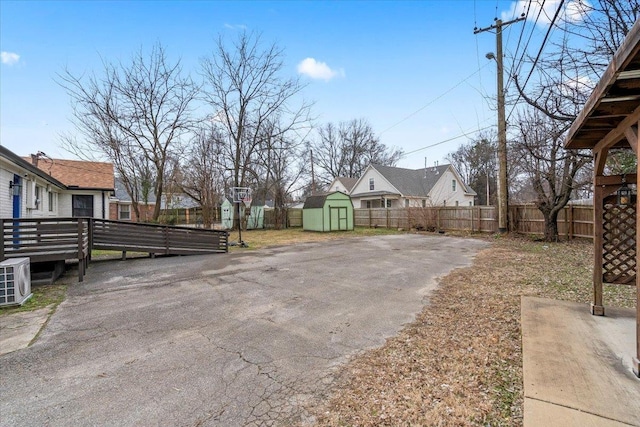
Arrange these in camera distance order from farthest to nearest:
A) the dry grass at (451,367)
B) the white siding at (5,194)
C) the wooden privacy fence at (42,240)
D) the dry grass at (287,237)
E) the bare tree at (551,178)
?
the dry grass at (287,237)
the bare tree at (551,178)
the white siding at (5,194)
the wooden privacy fence at (42,240)
the dry grass at (451,367)

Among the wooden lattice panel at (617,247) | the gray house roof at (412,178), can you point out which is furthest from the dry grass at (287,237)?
the wooden lattice panel at (617,247)

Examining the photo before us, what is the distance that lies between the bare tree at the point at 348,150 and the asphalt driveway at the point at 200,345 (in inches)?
1364

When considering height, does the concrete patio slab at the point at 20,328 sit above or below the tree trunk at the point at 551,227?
below

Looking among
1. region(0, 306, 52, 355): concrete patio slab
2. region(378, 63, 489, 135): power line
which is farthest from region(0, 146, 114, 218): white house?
region(378, 63, 489, 135): power line

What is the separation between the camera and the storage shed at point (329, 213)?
20.4m

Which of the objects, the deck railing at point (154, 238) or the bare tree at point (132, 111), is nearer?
the deck railing at point (154, 238)

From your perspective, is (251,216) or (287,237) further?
(251,216)

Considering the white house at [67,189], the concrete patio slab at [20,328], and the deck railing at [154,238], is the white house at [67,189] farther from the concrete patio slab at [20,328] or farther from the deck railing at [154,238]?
the concrete patio slab at [20,328]

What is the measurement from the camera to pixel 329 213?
20.5 meters

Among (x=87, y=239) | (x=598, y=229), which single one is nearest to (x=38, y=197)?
(x=87, y=239)

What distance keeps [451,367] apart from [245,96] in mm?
20478

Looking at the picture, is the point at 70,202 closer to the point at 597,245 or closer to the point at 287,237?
the point at 287,237

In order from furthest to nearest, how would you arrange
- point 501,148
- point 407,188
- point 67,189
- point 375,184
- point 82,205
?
point 375,184 < point 407,188 < point 82,205 < point 67,189 < point 501,148

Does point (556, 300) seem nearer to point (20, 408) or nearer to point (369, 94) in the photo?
point (20, 408)
